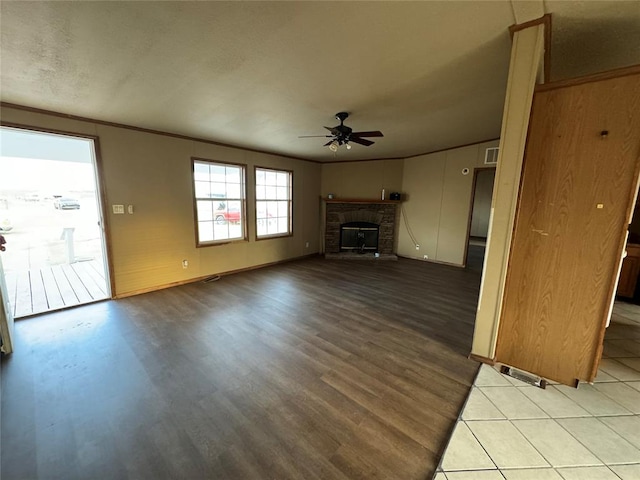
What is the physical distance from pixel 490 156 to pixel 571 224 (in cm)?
384

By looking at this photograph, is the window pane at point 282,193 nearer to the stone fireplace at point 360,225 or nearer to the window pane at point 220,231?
the stone fireplace at point 360,225

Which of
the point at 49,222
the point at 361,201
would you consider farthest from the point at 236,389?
the point at 49,222

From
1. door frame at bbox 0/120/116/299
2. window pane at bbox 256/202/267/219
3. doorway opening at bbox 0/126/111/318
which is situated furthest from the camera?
window pane at bbox 256/202/267/219

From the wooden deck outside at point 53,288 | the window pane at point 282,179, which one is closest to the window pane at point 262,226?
the window pane at point 282,179

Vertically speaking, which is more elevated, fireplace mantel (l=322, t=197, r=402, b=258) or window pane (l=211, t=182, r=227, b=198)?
window pane (l=211, t=182, r=227, b=198)

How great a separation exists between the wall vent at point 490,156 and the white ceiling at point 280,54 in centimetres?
213

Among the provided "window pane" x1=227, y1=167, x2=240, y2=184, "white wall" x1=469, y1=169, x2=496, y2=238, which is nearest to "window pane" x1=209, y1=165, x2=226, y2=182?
"window pane" x1=227, y1=167, x2=240, y2=184

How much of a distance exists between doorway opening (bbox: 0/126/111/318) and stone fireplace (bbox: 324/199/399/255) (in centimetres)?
456

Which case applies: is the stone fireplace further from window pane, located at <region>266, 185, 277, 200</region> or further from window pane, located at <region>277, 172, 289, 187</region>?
window pane, located at <region>266, 185, 277, 200</region>

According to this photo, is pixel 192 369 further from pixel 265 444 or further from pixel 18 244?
pixel 18 244

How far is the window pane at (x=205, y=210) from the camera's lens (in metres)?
4.50

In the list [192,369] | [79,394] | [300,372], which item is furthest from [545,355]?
[79,394]

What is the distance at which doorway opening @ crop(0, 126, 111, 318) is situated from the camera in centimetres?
352

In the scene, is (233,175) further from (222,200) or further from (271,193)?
(271,193)
